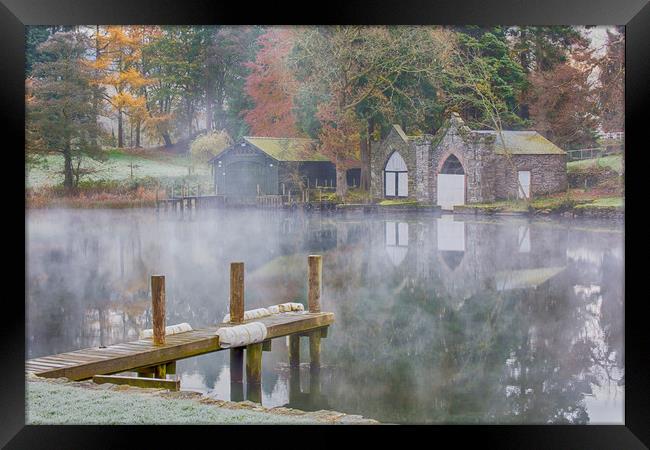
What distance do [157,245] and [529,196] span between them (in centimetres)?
367

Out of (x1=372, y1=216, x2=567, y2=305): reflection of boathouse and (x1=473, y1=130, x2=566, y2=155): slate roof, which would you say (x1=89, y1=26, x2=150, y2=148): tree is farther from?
(x1=473, y1=130, x2=566, y2=155): slate roof

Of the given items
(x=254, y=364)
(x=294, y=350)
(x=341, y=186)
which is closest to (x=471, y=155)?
(x=341, y=186)

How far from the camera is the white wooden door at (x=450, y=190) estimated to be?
1027 centimetres

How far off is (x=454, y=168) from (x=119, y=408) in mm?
4586

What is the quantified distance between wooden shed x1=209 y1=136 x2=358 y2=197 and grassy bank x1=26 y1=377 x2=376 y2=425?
278cm

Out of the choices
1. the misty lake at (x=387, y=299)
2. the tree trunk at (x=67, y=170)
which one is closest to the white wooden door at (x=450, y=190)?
the misty lake at (x=387, y=299)

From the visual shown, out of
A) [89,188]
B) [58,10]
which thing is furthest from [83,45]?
[58,10]

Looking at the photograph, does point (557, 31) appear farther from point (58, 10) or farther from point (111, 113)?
point (58, 10)

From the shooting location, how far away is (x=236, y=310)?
9250 millimetres

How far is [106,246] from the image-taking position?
32.2ft

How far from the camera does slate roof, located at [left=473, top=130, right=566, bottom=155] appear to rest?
9.80 m

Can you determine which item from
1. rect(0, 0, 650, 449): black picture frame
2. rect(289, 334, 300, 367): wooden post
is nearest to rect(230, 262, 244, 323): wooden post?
rect(289, 334, 300, 367): wooden post

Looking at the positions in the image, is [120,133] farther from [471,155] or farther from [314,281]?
[471,155]

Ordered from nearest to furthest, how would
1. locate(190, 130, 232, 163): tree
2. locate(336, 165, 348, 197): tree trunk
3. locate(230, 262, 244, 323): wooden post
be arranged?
locate(230, 262, 244, 323): wooden post, locate(190, 130, 232, 163): tree, locate(336, 165, 348, 197): tree trunk
